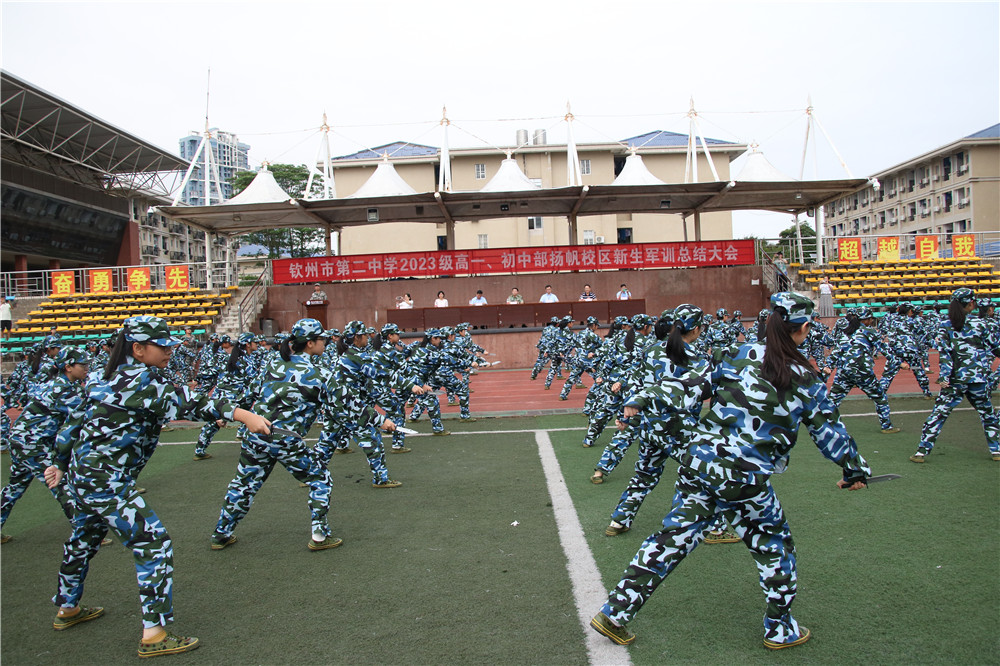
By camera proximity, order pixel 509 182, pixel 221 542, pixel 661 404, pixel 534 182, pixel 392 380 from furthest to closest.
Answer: pixel 534 182 < pixel 509 182 < pixel 392 380 < pixel 221 542 < pixel 661 404

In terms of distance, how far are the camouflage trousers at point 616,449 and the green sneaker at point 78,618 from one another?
465 cm

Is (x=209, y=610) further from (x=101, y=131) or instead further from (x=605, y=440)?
(x=101, y=131)

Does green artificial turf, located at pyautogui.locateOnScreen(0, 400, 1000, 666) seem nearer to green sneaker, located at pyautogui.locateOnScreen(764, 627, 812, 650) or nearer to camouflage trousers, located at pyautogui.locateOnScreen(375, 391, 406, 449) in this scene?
green sneaker, located at pyautogui.locateOnScreen(764, 627, 812, 650)

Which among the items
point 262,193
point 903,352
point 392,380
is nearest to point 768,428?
point 392,380

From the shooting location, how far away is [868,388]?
8992 millimetres

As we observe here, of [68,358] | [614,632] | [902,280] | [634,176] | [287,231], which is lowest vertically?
[614,632]

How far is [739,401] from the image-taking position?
3279 millimetres

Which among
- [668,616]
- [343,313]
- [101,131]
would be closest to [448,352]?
[668,616]

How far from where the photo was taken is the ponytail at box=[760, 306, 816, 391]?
3.21 metres

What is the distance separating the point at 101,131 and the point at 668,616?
1526 inches

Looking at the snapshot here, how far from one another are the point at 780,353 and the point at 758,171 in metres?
25.1

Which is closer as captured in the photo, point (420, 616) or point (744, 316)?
point (420, 616)

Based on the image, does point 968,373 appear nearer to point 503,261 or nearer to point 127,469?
point 127,469

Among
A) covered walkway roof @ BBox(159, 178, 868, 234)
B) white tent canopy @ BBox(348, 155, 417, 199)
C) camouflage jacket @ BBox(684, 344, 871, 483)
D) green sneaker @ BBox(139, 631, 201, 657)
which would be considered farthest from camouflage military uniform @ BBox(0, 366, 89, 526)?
white tent canopy @ BBox(348, 155, 417, 199)
